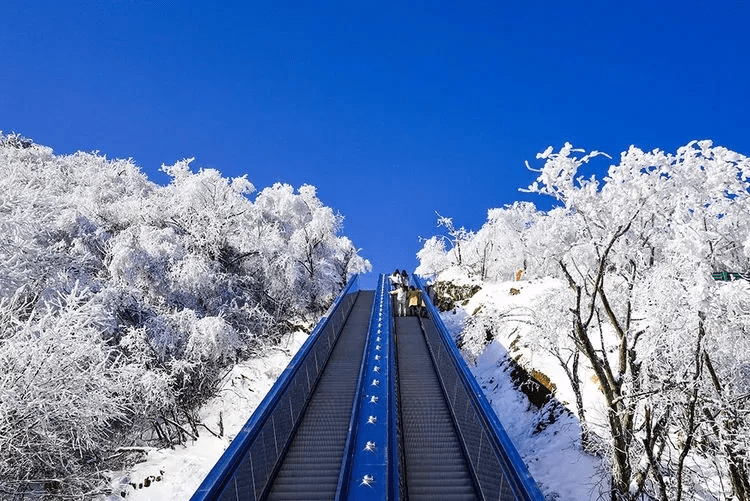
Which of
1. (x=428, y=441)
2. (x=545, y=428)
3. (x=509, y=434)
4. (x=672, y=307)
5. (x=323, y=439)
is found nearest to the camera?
(x=672, y=307)

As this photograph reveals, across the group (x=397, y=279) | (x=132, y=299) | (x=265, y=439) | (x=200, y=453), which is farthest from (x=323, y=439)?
(x=397, y=279)

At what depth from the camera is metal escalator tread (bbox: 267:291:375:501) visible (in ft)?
23.0

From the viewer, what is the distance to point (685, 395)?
611 cm

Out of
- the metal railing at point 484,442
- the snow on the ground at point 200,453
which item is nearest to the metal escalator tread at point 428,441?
the metal railing at point 484,442

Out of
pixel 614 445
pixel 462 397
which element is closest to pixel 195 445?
pixel 462 397

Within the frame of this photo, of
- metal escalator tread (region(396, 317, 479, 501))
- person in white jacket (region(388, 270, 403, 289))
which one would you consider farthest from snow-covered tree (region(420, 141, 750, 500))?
person in white jacket (region(388, 270, 403, 289))

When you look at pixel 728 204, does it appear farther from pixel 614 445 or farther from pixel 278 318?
pixel 278 318

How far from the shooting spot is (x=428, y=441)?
8891mm

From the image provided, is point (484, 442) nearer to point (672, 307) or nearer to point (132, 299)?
point (672, 307)

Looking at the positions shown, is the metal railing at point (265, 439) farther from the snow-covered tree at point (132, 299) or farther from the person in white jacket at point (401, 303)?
the person in white jacket at point (401, 303)

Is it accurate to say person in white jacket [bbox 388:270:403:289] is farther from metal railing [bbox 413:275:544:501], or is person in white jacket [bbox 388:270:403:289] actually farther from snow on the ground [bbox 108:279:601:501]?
metal railing [bbox 413:275:544:501]

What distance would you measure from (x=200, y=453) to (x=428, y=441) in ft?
23.4

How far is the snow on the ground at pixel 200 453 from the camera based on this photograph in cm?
1055

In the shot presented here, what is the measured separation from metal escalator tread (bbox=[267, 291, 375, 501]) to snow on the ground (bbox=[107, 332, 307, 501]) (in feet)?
10.9
